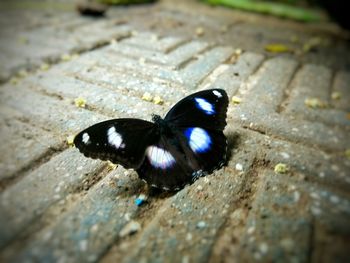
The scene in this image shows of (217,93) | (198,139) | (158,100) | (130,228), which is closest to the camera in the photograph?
(130,228)

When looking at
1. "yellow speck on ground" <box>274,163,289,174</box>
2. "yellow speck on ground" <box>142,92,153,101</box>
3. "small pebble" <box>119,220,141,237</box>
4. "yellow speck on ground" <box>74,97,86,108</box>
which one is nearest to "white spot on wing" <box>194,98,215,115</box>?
"yellow speck on ground" <box>274,163,289,174</box>

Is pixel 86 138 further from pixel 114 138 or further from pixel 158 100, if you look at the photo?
pixel 158 100

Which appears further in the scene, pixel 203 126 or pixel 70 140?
pixel 70 140

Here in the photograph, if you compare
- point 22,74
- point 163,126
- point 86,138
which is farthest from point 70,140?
point 22,74

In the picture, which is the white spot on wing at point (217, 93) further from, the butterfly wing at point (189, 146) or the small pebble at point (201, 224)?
the small pebble at point (201, 224)

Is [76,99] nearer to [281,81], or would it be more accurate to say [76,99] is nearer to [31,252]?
[31,252]

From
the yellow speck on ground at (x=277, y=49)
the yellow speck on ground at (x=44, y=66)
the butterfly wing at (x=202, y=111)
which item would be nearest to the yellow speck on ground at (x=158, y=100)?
the butterfly wing at (x=202, y=111)

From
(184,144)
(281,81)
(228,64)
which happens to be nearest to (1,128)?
(184,144)

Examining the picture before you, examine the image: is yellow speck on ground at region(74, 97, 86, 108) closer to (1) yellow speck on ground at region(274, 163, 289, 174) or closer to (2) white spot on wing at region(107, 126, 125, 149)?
(2) white spot on wing at region(107, 126, 125, 149)
